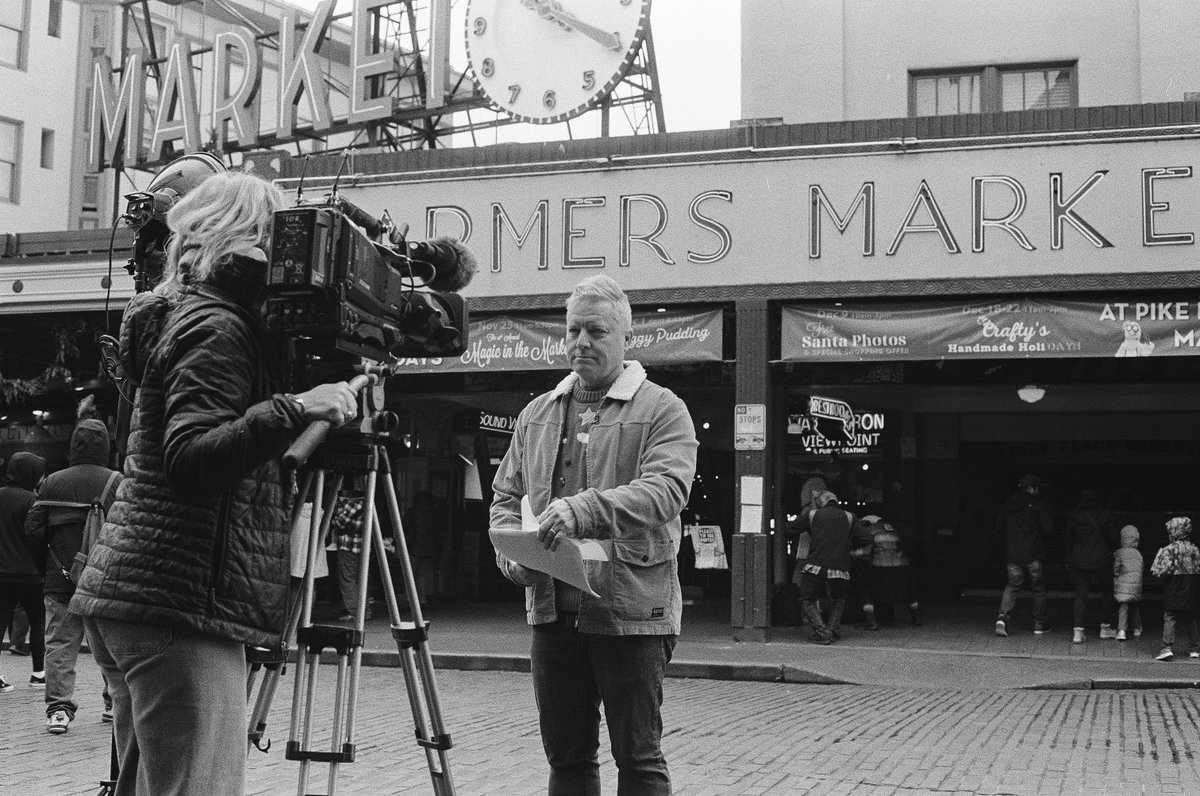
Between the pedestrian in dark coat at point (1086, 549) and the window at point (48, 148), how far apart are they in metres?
31.3

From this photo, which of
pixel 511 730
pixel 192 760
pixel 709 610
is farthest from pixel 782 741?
pixel 709 610

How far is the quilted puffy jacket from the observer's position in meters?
3.01

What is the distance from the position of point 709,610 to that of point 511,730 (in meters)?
10.4

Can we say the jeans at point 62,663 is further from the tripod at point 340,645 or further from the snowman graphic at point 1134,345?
the snowman graphic at point 1134,345

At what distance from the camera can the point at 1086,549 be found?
49.2ft

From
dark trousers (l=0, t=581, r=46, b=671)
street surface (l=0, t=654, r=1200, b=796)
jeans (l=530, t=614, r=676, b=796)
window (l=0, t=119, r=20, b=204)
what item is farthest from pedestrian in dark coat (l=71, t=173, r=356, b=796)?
window (l=0, t=119, r=20, b=204)

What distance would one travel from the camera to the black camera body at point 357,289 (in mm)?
3211

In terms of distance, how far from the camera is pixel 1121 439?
1966 centimetres

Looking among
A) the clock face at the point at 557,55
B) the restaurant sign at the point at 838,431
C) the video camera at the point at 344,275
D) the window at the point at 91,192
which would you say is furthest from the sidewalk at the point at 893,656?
the window at the point at 91,192

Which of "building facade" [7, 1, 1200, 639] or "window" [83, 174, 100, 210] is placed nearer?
"building facade" [7, 1, 1200, 639]

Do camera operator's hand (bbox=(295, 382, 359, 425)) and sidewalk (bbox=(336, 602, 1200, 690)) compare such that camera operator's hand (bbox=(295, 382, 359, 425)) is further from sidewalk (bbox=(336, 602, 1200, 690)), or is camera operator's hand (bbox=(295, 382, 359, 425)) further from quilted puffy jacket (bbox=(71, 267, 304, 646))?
sidewalk (bbox=(336, 602, 1200, 690))

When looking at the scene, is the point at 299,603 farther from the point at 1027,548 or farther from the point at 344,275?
the point at 1027,548

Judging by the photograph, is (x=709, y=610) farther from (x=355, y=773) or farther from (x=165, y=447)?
(x=165, y=447)

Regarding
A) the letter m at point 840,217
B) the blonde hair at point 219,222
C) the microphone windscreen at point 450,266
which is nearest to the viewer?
the blonde hair at point 219,222
